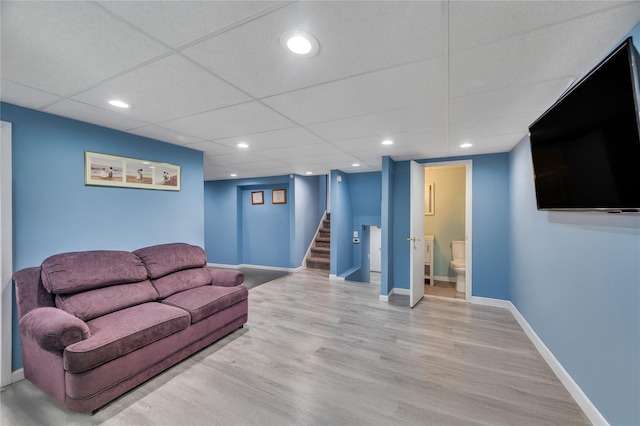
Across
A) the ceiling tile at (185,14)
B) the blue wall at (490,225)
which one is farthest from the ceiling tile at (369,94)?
the blue wall at (490,225)

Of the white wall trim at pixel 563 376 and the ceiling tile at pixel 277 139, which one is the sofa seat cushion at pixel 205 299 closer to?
the ceiling tile at pixel 277 139

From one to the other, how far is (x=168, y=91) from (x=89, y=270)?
179 cm

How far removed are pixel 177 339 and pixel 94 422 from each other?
0.69m

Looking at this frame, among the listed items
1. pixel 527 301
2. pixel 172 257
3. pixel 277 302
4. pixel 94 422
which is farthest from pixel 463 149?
pixel 94 422

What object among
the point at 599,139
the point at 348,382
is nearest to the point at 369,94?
the point at 599,139

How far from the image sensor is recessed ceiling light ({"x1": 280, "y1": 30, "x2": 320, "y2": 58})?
128 cm

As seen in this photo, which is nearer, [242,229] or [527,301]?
[527,301]

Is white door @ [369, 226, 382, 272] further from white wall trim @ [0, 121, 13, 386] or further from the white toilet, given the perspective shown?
white wall trim @ [0, 121, 13, 386]

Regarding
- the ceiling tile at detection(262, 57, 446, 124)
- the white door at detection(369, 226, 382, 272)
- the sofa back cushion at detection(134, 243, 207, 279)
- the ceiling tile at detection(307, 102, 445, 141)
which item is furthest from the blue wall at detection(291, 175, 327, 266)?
the ceiling tile at detection(262, 57, 446, 124)

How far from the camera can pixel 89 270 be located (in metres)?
2.33

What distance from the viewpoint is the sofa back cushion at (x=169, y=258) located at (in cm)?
285

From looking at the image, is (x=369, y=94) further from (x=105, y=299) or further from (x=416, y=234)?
(x=105, y=299)

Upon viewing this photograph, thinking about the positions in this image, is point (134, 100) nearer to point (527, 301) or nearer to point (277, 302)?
point (277, 302)

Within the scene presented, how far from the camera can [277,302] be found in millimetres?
4133
